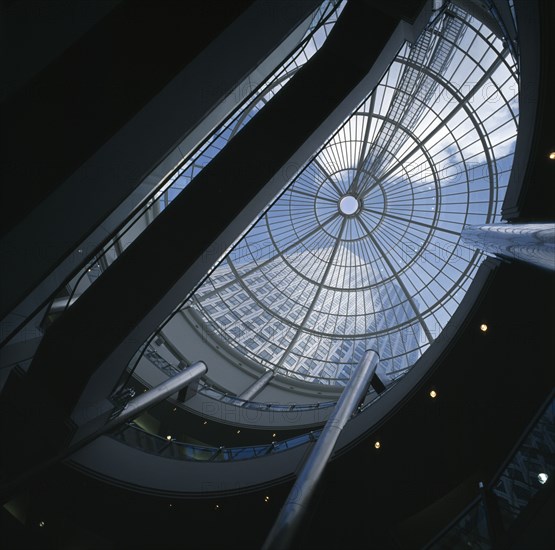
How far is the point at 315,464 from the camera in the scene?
9227 millimetres

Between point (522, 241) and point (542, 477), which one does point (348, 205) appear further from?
point (542, 477)

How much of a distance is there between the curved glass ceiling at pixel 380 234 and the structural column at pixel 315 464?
10.6m

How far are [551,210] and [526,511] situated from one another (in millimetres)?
7041

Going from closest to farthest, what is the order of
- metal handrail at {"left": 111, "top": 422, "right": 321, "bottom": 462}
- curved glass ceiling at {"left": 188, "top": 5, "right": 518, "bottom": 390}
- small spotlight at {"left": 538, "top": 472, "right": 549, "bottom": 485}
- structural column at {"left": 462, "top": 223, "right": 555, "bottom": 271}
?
small spotlight at {"left": 538, "top": 472, "right": 549, "bottom": 485}, structural column at {"left": 462, "top": 223, "right": 555, "bottom": 271}, metal handrail at {"left": 111, "top": 422, "right": 321, "bottom": 462}, curved glass ceiling at {"left": 188, "top": 5, "right": 518, "bottom": 390}

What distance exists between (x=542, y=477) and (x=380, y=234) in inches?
824

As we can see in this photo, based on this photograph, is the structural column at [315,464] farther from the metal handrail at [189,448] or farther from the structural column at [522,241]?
the structural column at [522,241]

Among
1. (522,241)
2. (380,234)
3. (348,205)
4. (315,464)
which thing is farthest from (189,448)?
(348,205)

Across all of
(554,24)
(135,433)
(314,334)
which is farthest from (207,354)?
(554,24)

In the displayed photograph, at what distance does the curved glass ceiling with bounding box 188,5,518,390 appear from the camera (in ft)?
61.5

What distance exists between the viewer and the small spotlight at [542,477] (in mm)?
5521

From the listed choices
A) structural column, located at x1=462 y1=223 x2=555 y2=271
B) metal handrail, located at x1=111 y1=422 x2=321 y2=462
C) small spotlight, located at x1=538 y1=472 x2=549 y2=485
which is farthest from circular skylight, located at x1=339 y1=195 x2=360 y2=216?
small spotlight, located at x1=538 y1=472 x2=549 y2=485

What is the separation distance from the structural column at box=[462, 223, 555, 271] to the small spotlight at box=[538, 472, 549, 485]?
336 cm

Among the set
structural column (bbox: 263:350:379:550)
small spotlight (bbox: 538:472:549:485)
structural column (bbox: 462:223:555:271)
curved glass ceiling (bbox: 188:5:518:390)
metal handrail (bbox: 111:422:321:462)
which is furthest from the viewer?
curved glass ceiling (bbox: 188:5:518:390)

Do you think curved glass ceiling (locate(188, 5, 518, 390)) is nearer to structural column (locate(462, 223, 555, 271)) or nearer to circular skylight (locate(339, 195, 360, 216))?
circular skylight (locate(339, 195, 360, 216))
